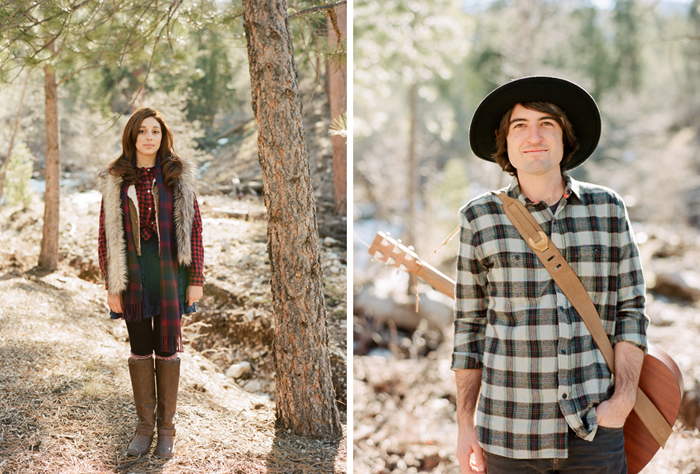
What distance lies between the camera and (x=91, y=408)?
2.21 m

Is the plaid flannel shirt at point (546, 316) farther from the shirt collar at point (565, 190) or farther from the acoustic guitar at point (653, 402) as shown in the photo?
the acoustic guitar at point (653, 402)

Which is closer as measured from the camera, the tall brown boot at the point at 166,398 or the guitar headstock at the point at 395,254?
the guitar headstock at the point at 395,254

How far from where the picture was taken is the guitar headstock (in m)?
2.06

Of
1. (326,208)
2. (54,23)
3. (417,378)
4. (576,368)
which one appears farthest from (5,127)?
(417,378)

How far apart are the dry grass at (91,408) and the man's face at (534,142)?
1656 mm

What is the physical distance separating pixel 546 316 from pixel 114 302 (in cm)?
169

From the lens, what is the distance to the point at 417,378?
498 centimetres

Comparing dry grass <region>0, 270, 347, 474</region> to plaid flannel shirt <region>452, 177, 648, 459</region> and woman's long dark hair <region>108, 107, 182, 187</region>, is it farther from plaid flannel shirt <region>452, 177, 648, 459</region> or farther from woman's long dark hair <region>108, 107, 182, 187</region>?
plaid flannel shirt <region>452, 177, 648, 459</region>

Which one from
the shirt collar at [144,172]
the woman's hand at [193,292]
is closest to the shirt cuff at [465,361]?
the woman's hand at [193,292]

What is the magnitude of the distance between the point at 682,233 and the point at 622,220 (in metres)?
10.2

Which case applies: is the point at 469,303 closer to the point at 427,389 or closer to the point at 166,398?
the point at 166,398

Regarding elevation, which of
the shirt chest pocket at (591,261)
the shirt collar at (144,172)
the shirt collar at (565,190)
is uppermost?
the shirt collar at (144,172)

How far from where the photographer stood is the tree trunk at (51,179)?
280 centimetres

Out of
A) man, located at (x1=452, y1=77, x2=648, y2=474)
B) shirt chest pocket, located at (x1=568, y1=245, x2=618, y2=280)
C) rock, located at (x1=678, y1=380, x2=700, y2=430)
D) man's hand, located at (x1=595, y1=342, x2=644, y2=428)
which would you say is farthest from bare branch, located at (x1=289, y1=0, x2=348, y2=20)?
rock, located at (x1=678, y1=380, x2=700, y2=430)
